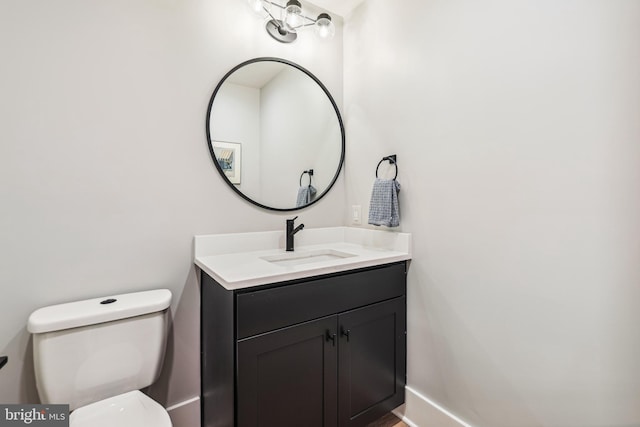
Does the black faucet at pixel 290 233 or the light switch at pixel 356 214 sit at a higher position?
the light switch at pixel 356 214

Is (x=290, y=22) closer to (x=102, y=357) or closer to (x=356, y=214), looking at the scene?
(x=356, y=214)

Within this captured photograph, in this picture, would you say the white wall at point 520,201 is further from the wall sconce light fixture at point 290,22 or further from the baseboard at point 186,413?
the baseboard at point 186,413

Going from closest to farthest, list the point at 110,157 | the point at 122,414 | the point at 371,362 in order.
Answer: the point at 122,414, the point at 110,157, the point at 371,362

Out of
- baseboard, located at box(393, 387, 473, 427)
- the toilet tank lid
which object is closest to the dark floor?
baseboard, located at box(393, 387, 473, 427)

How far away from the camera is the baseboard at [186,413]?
147 centimetres

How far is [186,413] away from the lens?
4.89 feet

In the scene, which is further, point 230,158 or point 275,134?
point 275,134

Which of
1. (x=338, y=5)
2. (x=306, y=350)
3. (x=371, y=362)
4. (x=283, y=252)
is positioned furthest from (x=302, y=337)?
(x=338, y=5)

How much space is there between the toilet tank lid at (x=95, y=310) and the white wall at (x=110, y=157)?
9 cm

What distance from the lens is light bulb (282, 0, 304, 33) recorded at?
1621 mm

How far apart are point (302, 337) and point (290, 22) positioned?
5.51 ft

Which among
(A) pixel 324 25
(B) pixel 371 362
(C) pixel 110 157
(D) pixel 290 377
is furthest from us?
(A) pixel 324 25

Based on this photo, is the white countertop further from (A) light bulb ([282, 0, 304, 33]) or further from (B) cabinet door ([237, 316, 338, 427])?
(A) light bulb ([282, 0, 304, 33])

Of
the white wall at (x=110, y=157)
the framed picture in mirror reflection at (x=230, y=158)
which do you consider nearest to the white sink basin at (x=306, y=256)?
the white wall at (x=110, y=157)
